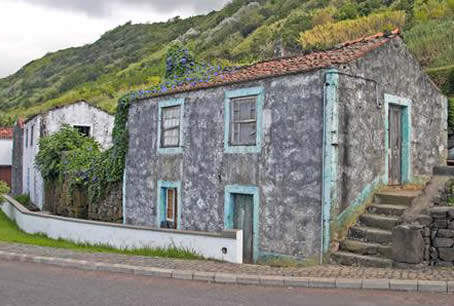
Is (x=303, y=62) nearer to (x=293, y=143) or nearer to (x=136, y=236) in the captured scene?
(x=293, y=143)

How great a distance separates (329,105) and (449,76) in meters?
8.59

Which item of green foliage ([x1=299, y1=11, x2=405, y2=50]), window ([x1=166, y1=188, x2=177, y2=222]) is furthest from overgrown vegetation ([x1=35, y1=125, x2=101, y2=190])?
green foliage ([x1=299, y1=11, x2=405, y2=50])

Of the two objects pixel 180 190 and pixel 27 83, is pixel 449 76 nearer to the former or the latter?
pixel 180 190

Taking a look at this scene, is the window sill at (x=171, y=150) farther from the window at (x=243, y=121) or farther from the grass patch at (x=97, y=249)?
the grass patch at (x=97, y=249)

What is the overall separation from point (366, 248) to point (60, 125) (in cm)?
1911

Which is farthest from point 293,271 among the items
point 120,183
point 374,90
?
point 120,183

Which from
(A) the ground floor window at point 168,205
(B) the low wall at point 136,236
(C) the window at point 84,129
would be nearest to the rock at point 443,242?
(B) the low wall at point 136,236

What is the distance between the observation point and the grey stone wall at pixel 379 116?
11.4 meters

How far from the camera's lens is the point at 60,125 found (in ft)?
84.9

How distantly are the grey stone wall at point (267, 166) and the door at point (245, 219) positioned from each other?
39cm

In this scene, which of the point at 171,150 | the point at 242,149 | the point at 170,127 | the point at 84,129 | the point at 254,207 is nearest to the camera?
the point at 254,207

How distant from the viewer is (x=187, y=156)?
1457cm

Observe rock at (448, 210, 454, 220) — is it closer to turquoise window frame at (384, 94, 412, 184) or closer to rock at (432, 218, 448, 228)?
rock at (432, 218, 448, 228)

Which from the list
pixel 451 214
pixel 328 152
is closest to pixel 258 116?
pixel 328 152
